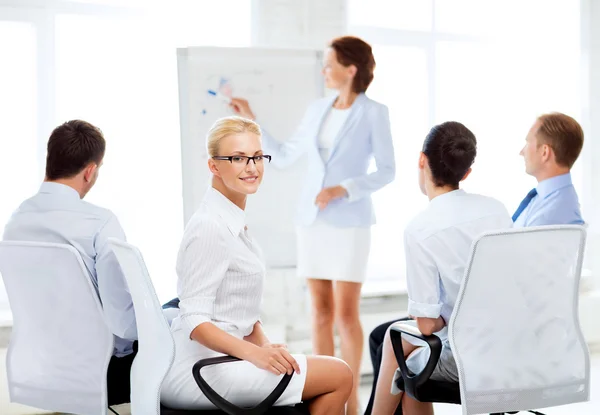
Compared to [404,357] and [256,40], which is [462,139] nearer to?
[404,357]

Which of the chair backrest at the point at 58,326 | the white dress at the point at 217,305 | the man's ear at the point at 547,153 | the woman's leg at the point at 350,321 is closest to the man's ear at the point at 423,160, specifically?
the man's ear at the point at 547,153

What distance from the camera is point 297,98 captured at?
3951mm

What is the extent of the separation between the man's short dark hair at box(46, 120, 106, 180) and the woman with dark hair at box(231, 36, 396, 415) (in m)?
1.43

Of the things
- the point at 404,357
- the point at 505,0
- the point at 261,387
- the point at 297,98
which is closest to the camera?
the point at 261,387

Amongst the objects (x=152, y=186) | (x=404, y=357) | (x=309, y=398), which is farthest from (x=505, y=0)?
(x=309, y=398)

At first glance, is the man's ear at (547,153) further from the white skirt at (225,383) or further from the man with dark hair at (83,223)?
the man with dark hair at (83,223)

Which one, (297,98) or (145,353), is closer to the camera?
(145,353)

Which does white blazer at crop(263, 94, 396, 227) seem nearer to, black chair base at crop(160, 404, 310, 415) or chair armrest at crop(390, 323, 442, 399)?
chair armrest at crop(390, 323, 442, 399)

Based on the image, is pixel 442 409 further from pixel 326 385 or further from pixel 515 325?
pixel 326 385

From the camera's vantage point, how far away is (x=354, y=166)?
12.1 feet

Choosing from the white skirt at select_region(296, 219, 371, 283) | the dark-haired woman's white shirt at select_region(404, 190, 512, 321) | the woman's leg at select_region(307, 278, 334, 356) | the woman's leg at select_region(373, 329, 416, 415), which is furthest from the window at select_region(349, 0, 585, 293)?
the dark-haired woman's white shirt at select_region(404, 190, 512, 321)

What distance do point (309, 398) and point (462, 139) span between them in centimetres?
98

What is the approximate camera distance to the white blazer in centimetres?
363

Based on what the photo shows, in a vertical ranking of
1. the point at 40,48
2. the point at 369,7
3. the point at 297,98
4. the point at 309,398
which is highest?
the point at 369,7
